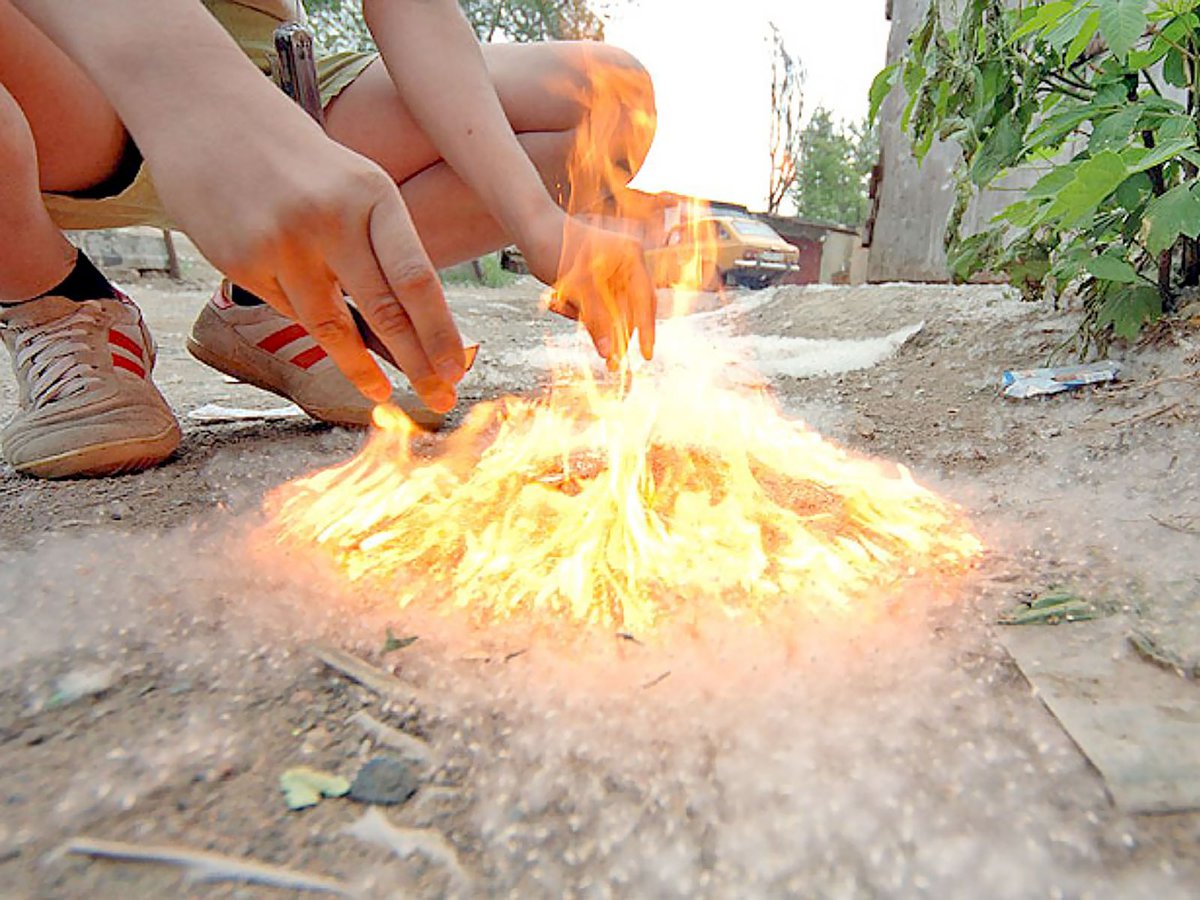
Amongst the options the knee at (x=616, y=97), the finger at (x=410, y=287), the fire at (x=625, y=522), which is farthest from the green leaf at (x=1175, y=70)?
the finger at (x=410, y=287)

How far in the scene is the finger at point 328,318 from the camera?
30.4 inches

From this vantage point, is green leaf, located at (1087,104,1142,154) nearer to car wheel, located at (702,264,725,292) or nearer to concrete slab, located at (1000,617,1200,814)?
concrete slab, located at (1000,617,1200,814)

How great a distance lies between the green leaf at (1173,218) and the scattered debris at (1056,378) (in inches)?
13.4

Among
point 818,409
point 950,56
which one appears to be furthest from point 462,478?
point 950,56

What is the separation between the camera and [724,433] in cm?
160

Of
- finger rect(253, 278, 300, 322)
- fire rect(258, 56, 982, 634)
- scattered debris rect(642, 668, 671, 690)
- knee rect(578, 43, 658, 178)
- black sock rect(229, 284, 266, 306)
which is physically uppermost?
knee rect(578, 43, 658, 178)

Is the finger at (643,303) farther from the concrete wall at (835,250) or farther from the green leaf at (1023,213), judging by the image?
the concrete wall at (835,250)

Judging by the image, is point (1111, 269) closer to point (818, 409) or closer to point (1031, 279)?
point (1031, 279)

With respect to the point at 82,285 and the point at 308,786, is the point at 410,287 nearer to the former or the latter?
the point at 308,786

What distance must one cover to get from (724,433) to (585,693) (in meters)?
0.93

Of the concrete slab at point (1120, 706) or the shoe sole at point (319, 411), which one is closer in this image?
the concrete slab at point (1120, 706)

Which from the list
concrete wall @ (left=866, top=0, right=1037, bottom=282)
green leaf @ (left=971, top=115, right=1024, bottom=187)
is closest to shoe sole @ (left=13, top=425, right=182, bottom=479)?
green leaf @ (left=971, top=115, right=1024, bottom=187)

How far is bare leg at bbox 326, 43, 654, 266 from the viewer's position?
1594 mm

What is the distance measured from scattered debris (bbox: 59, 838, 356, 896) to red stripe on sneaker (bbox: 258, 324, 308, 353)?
1.26 meters
